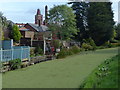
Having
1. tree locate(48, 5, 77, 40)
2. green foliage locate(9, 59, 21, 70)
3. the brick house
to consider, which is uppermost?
tree locate(48, 5, 77, 40)

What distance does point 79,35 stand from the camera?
33344mm

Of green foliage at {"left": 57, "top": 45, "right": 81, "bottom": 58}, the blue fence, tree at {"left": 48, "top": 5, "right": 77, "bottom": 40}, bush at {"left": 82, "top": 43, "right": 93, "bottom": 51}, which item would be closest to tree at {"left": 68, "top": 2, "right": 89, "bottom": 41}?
bush at {"left": 82, "top": 43, "right": 93, "bottom": 51}

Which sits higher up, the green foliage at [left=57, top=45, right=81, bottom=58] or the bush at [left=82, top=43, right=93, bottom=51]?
the bush at [left=82, top=43, right=93, bottom=51]

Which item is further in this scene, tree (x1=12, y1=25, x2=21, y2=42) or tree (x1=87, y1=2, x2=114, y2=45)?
tree (x1=87, y1=2, x2=114, y2=45)

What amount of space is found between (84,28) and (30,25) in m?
8.57

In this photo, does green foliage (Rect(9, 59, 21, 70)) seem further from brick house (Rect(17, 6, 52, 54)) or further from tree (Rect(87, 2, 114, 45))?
tree (Rect(87, 2, 114, 45))

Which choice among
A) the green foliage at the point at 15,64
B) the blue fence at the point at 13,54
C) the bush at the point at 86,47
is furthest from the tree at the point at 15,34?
the green foliage at the point at 15,64

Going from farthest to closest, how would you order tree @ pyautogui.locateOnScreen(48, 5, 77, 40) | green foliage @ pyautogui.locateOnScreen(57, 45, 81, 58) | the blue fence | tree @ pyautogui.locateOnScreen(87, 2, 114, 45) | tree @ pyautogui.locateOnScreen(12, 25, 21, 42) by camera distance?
tree @ pyautogui.locateOnScreen(87, 2, 114, 45) < tree @ pyautogui.locateOnScreen(48, 5, 77, 40) < tree @ pyautogui.locateOnScreen(12, 25, 21, 42) < green foliage @ pyautogui.locateOnScreen(57, 45, 81, 58) < the blue fence

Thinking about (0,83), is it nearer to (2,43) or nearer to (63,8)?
(2,43)

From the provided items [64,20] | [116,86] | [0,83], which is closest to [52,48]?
[64,20]

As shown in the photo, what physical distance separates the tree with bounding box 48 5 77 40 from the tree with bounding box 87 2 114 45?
9362 millimetres

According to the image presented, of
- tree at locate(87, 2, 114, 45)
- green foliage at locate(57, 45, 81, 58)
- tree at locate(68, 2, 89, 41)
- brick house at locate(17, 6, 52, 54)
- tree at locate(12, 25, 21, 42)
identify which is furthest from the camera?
tree at locate(68, 2, 89, 41)

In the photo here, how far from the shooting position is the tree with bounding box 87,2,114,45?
32.4 m

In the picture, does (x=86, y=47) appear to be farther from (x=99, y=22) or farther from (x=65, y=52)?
(x=99, y=22)
